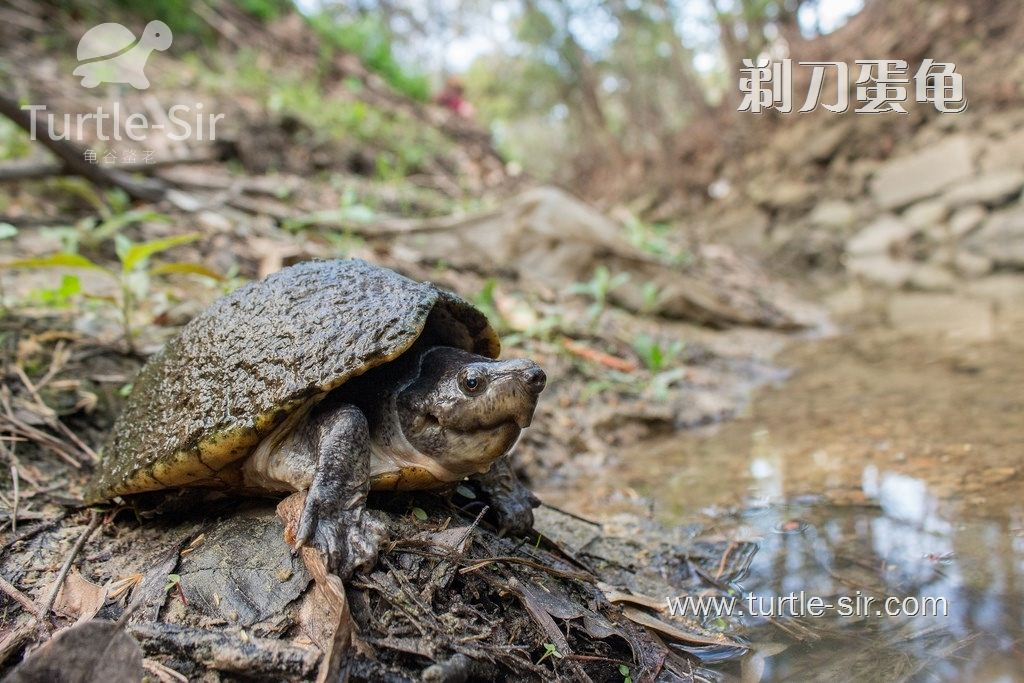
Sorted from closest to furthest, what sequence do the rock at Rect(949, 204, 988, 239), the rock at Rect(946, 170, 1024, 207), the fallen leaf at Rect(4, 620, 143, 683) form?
1. the fallen leaf at Rect(4, 620, 143, 683)
2. the rock at Rect(946, 170, 1024, 207)
3. the rock at Rect(949, 204, 988, 239)

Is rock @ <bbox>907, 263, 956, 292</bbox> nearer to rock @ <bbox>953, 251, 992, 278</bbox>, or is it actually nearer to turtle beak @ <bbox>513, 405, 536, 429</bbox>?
rock @ <bbox>953, 251, 992, 278</bbox>

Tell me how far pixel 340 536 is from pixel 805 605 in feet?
5.09

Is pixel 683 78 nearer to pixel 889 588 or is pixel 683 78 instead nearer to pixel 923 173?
pixel 923 173

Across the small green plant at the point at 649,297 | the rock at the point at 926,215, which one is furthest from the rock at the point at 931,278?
the small green plant at the point at 649,297

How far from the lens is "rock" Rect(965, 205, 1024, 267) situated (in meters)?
9.62

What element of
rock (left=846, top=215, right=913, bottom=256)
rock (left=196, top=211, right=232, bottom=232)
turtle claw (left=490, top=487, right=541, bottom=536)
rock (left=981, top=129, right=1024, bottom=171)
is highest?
rock (left=981, top=129, right=1024, bottom=171)

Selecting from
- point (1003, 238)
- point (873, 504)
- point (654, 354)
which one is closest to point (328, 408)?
point (873, 504)

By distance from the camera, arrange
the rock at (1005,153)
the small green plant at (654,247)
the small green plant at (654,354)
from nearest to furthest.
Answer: the small green plant at (654,354) < the small green plant at (654,247) < the rock at (1005,153)

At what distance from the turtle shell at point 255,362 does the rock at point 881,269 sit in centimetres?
1007

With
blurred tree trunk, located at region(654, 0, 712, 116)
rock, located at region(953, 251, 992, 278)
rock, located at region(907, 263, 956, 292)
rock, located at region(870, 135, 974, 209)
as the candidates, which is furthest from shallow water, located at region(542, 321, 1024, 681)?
blurred tree trunk, located at region(654, 0, 712, 116)

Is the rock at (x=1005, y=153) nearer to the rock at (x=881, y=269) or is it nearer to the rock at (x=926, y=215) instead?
the rock at (x=926, y=215)

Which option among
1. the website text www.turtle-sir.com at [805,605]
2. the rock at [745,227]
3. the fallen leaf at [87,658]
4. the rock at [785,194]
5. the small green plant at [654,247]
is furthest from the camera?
the rock at [745,227]

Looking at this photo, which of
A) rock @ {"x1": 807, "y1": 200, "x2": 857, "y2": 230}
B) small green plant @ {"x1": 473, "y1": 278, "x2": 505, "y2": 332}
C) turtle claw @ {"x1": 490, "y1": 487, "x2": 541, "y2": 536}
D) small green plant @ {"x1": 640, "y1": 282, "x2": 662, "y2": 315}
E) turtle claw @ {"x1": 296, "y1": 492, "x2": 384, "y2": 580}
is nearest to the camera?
turtle claw @ {"x1": 296, "y1": 492, "x2": 384, "y2": 580}

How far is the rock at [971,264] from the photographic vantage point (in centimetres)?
969
